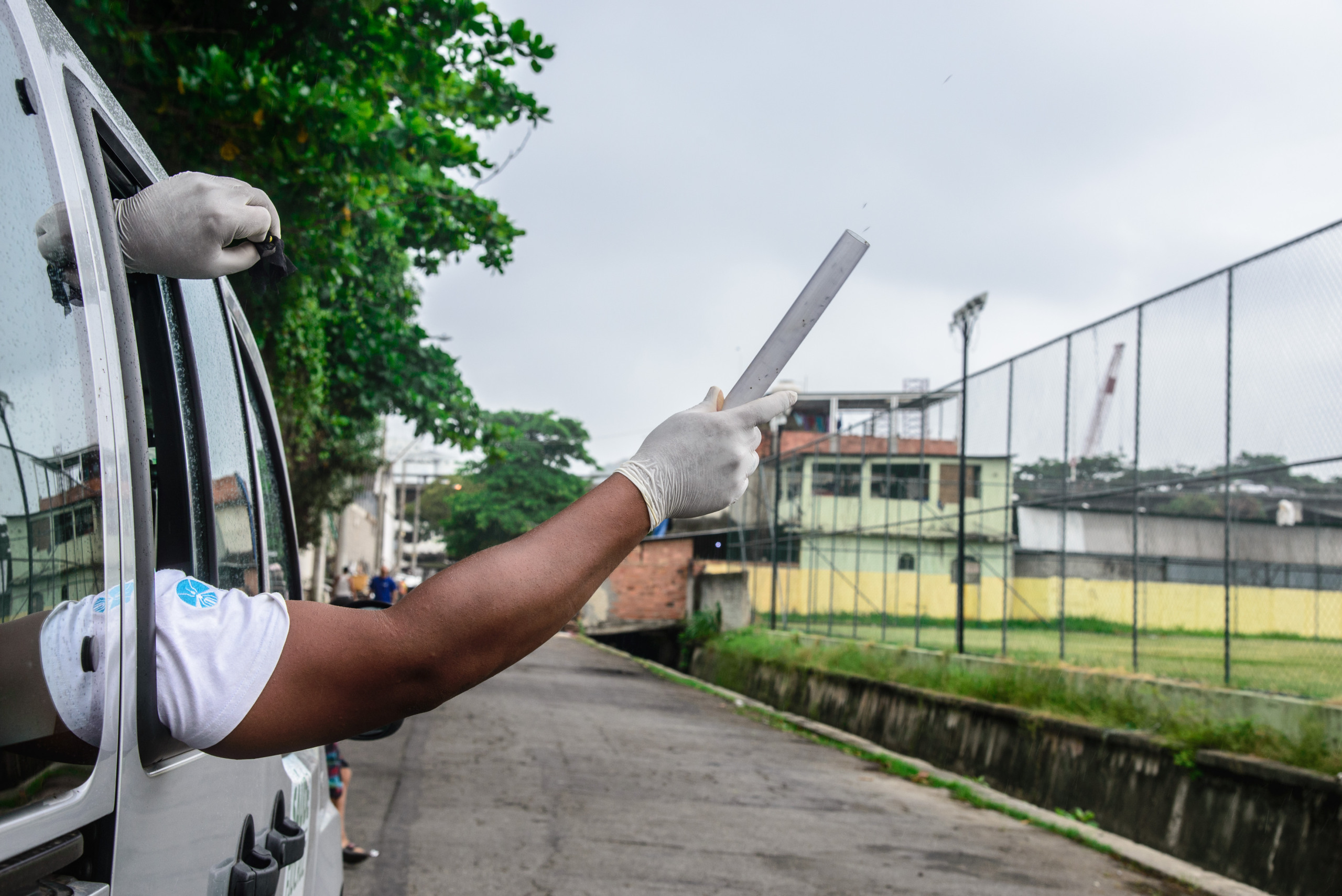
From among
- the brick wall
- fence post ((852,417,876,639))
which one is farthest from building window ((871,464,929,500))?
the brick wall

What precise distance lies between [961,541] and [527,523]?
1789 inches

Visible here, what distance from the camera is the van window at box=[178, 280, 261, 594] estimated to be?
201 cm

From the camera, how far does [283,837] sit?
6.79 feet

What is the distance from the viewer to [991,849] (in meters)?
7.46

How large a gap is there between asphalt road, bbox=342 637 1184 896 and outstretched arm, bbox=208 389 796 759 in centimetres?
456

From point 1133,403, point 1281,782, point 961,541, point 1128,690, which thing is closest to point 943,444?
point 961,541

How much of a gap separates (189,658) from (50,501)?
0.22m

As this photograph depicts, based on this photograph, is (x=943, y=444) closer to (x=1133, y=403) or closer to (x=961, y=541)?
(x=961, y=541)

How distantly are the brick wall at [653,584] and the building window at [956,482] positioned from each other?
22506mm

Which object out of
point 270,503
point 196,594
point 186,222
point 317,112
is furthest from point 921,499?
point 196,594

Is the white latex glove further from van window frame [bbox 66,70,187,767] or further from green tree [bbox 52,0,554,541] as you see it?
green tree [bbox 52,0,554,541]

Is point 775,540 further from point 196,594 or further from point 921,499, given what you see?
point 196,594

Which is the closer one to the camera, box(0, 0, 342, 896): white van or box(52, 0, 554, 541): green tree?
box(0, 0, 342, 896): white van

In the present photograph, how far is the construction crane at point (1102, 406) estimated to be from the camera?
37.9ft
